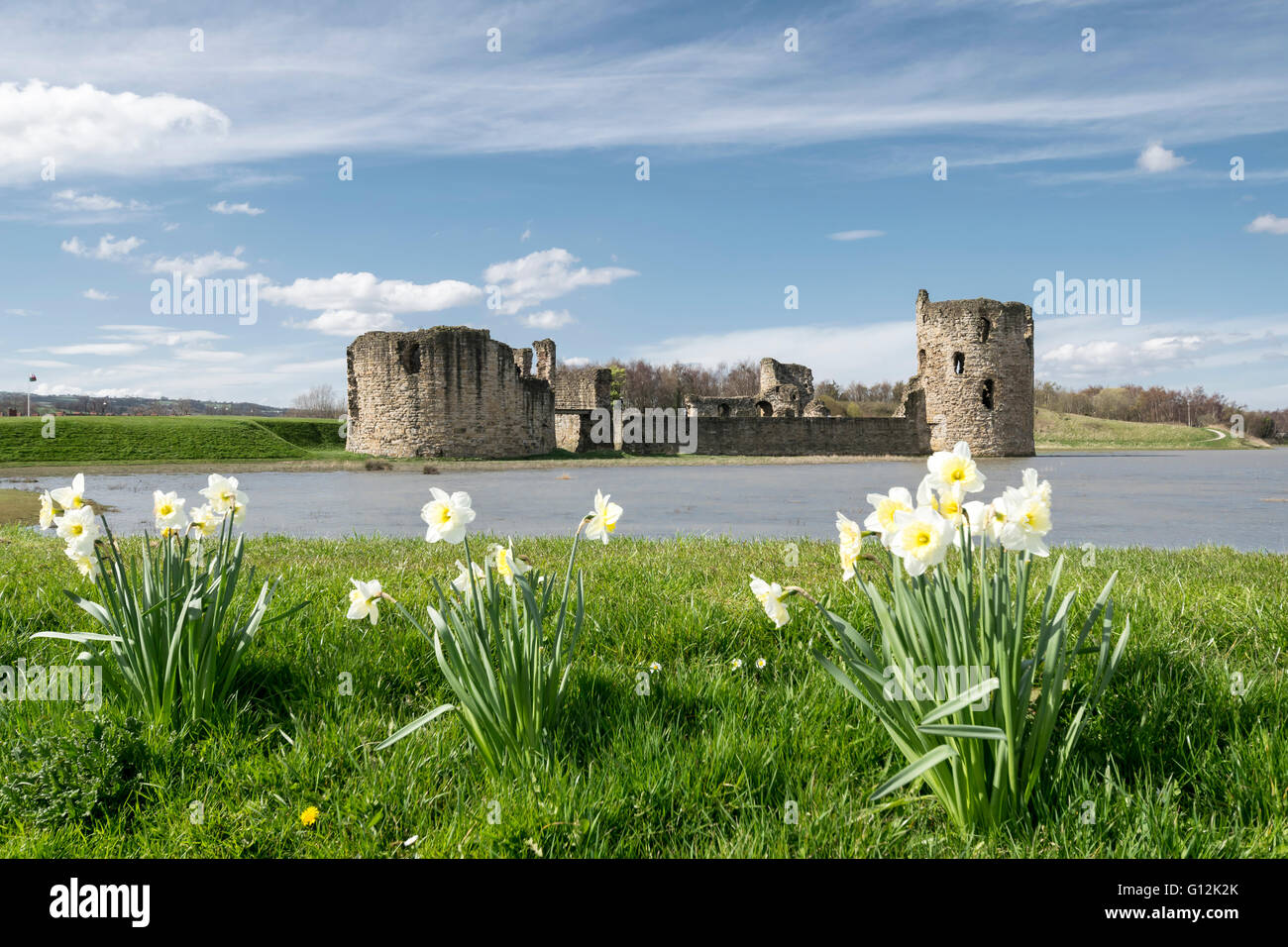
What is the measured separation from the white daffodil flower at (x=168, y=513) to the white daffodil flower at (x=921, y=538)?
2.52 metres

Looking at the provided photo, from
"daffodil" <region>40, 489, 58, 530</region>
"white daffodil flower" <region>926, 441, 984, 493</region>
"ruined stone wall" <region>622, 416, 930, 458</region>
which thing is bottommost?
"daffodil" <region>40, 489, 58, 530</region>

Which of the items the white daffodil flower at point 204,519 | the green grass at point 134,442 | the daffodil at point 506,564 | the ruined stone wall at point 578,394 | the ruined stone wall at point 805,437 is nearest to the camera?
the daffodil at point 506,564

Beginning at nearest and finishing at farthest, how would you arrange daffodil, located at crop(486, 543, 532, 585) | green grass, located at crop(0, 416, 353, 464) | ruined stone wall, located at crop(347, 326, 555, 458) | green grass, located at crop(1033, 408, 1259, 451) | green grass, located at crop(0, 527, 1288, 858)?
green grass, located at crop(0, 527, 1288, 858)
daffodil, located at crop(486, 543, 532, 585)
green grass, located at crop(0, 416, 353, 464)
ruined stone wall, located at crop(347, 326, 555, 458)
green grass, located at crop(1033, 408, 1259, 451)

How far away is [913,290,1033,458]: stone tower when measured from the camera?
111 feet

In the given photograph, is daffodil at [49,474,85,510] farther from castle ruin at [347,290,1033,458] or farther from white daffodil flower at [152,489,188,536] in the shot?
castle ruin at [347,290,1033,458]

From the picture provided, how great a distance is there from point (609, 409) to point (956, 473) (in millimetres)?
37340

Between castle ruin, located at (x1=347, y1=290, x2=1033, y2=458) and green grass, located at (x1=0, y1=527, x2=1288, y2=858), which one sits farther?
castle ruin, located at (x1=347, y1=290, x2=1033, y2=458)

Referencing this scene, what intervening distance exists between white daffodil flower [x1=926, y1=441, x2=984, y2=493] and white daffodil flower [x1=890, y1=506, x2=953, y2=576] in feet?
0.41

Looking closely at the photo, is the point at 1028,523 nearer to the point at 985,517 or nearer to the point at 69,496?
the point at 985,517

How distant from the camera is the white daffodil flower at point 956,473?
7.13ft

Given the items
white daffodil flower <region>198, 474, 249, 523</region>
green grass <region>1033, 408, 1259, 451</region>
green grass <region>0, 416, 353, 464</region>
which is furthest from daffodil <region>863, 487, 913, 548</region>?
green grass <region>1033, 408, 1259, 451</region>

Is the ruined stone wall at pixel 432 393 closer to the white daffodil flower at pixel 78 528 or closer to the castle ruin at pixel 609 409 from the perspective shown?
the castle ruin at pixel 609 409

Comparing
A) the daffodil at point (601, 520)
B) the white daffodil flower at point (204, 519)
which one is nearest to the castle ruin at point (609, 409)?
the white daffodil flower at point (204, 519)
